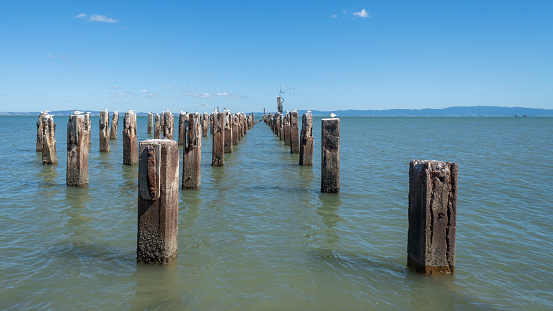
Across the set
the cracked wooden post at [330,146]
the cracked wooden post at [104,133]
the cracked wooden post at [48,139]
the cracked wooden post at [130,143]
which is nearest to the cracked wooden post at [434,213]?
the cracked wooden post at [330,146]

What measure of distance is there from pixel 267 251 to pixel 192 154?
14.5ft

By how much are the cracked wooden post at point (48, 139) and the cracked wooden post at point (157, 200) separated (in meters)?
10.2

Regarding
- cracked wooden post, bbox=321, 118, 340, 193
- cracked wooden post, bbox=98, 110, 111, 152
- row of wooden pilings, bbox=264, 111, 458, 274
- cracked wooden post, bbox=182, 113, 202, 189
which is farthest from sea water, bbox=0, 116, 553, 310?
cracked wooden post, bbox=98, 110, 111, 152

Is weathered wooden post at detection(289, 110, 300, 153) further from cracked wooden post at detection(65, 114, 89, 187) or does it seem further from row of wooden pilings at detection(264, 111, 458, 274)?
row of wooden pilings at detection(264, 111, 458, 274)

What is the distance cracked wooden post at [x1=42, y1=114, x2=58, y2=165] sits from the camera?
44.2 feet

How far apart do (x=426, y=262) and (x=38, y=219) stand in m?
6.52

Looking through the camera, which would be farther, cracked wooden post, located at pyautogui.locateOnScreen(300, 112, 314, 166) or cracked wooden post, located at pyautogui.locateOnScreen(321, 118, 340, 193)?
cracked wooden post, located at pyautogui.locateOnScreen(300, 112, 314, 166)

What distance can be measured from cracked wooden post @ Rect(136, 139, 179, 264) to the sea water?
0.82 feet

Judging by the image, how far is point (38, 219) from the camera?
7352mm

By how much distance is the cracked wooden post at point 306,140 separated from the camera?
13.7 m

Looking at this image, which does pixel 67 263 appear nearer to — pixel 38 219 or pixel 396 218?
pixel 38 219

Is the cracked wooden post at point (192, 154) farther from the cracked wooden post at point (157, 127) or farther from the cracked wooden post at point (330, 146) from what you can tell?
the cracked wooden post at point (157, 127)

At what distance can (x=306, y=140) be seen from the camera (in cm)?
1419

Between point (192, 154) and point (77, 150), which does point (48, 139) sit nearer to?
point (77, 150)
